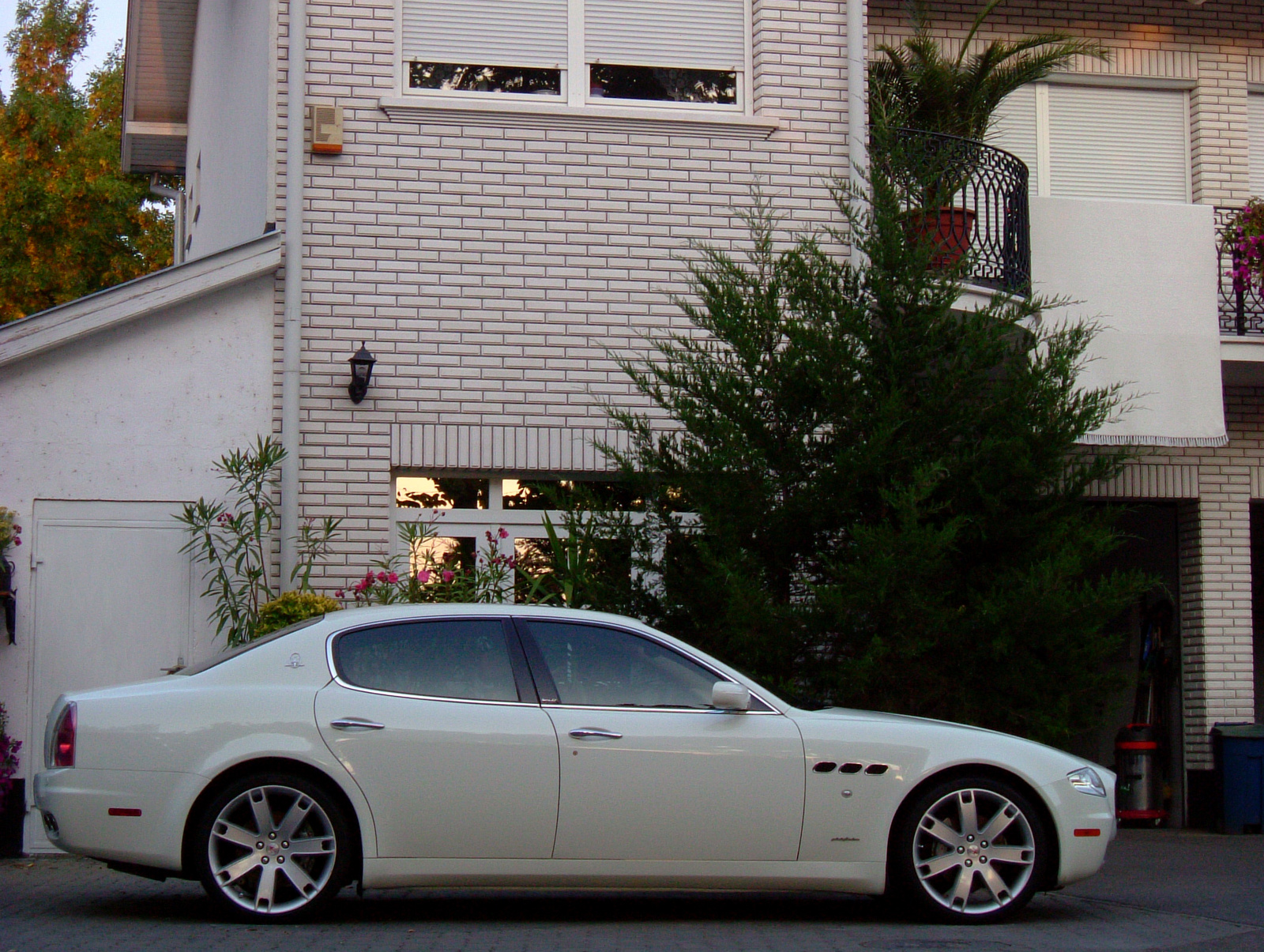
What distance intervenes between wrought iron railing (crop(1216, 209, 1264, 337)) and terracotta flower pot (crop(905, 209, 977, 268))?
8.04 ft

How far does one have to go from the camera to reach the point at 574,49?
1150 cm

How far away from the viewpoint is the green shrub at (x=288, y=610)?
9500 millimetres

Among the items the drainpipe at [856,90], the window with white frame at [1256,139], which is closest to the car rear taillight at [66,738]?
the drainpipe at [856,90]

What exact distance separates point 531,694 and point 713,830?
966mm

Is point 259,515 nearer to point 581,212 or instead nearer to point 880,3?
point 581,212

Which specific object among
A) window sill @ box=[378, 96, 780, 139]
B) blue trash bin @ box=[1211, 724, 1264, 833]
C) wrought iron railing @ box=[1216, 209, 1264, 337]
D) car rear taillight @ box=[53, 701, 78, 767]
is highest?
window sill @ box=[378, 96, 780, 139]

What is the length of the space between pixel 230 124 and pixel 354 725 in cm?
830

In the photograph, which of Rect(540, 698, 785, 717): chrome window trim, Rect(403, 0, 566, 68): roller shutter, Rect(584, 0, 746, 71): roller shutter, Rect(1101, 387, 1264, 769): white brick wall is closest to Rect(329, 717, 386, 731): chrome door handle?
Rect(540, 698, 785, 717): chrome window trim

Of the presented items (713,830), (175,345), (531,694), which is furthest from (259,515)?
(713,830)

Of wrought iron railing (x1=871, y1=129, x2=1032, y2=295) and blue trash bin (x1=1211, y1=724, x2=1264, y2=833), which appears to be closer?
wrought iron railing (x1=871, y1=129, x2=1032, y2=295)

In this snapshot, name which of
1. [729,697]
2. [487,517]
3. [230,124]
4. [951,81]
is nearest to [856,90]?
[951,81]

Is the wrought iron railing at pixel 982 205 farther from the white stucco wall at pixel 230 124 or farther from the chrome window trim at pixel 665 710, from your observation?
the chrome window trim at pixel 665 710

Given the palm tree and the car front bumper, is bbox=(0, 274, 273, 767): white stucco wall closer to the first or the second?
the palm tree

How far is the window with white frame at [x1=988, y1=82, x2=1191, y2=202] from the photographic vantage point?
13781mm
